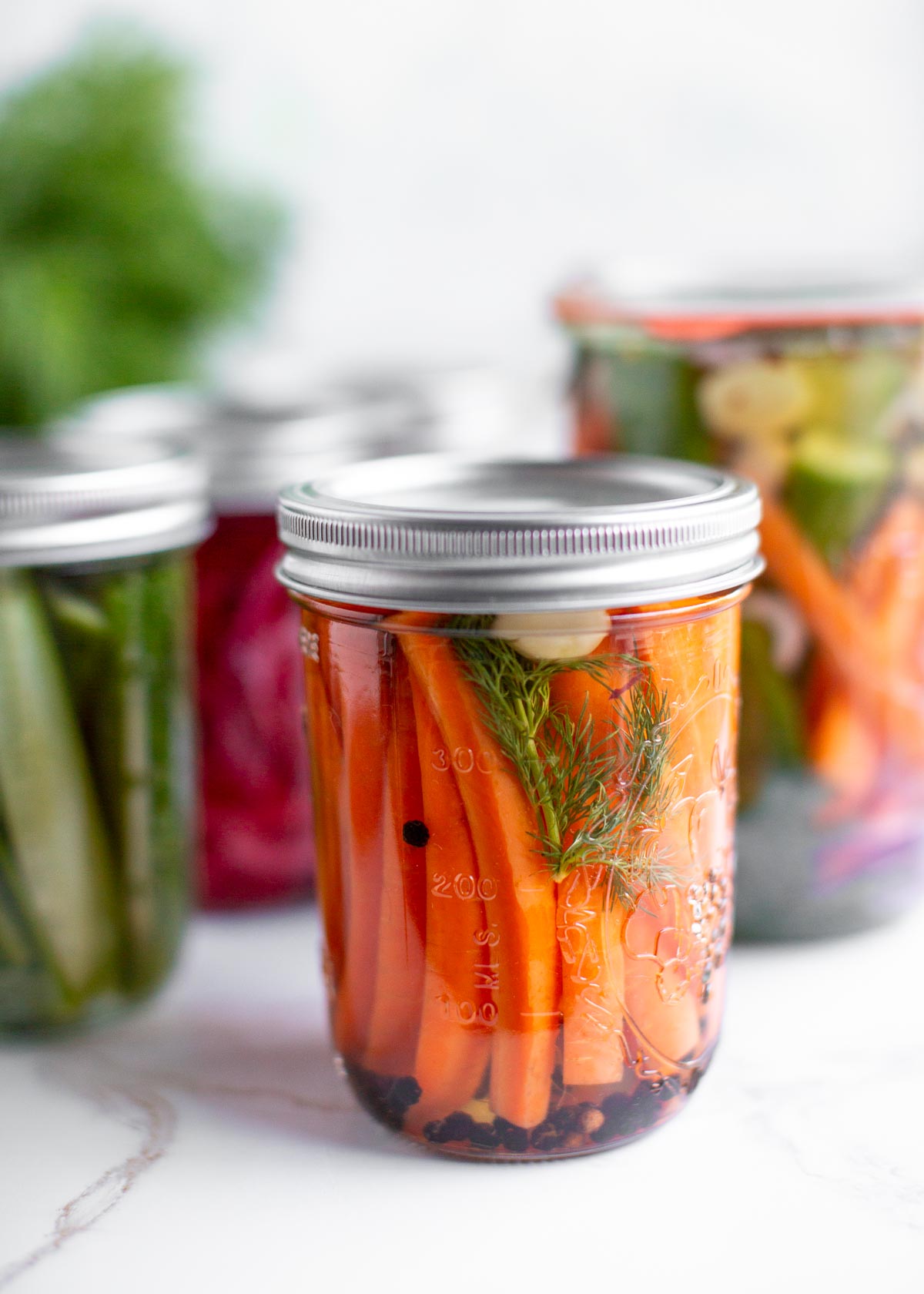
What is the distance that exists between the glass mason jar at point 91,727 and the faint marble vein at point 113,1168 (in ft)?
0.24

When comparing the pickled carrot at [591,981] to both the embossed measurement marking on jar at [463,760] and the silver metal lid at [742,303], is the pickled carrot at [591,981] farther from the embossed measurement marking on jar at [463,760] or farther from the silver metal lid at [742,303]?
the silver metal lid at [742,303]

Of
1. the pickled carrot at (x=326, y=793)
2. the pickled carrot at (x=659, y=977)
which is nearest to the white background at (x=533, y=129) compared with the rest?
the pickled carrot at (x=326, y=793)

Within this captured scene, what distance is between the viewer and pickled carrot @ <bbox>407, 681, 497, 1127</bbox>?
576mm

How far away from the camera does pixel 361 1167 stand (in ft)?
2.08

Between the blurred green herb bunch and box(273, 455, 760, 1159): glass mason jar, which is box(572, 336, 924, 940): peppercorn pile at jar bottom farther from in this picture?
the blurred green herb bunch

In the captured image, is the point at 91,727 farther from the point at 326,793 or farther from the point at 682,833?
the point at 682,833

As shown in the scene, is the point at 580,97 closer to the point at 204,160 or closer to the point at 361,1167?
the point at 204,160

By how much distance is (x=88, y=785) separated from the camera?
0.74 metres

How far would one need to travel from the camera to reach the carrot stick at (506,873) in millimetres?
567

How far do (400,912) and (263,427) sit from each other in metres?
0.41

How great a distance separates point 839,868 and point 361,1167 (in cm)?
36

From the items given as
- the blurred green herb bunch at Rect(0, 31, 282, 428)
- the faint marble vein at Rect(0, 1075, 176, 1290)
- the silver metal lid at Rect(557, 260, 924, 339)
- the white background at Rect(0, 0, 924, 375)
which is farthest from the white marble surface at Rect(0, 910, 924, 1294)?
the white background at Rect(0, 0, 924, 375)

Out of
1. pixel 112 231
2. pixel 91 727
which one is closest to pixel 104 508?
pixel 91 727

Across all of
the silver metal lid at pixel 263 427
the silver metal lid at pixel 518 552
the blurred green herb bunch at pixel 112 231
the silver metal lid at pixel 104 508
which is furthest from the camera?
the blurred green herb bunch at pixel 112 231
